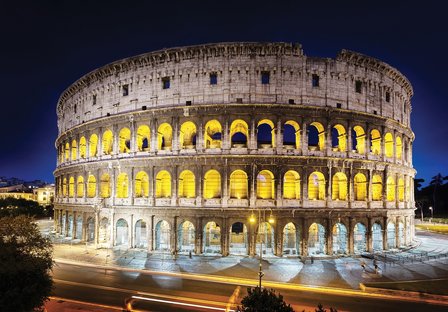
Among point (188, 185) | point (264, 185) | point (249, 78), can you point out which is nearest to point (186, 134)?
point (188, 185)

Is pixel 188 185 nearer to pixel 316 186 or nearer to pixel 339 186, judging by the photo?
pixel 316 186

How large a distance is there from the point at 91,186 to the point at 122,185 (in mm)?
5008

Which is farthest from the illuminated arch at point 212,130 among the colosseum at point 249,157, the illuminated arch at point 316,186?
the illuminated arch at point 316,186

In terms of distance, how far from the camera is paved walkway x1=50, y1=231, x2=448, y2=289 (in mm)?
20500

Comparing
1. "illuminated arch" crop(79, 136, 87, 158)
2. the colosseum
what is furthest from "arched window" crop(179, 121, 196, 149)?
"illuminated arch" crop(79, 136, 87, 158)

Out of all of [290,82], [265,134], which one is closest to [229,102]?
[290,82]

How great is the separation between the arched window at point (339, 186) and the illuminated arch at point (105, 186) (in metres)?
22.1

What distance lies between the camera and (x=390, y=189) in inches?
1230

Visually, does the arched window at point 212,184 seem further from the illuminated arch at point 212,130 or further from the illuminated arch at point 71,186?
the illuminated arch at point 71,186

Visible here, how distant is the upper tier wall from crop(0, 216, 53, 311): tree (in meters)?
17.3

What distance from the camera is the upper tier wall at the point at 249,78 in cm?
2683

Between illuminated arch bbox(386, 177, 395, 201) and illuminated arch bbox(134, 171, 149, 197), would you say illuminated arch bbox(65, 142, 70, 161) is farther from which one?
illuminated arch bbox(386, 177, 395, 201)

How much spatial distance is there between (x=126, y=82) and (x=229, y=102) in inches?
Answer: 434

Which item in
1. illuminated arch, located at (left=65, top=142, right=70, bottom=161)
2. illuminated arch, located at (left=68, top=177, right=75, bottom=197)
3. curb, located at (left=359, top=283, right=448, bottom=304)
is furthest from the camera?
illuminated arch, located at (left=65, top=142, right=70, bottom=161)
